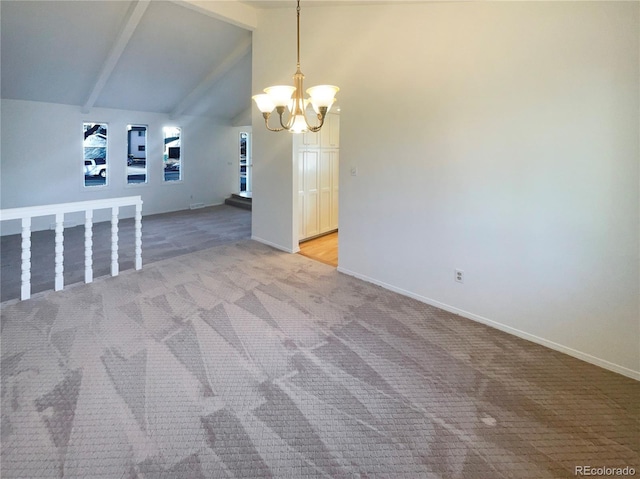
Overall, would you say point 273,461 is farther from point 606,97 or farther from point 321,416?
point 606,97

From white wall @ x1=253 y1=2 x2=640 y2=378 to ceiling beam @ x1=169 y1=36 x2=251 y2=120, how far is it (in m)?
2.20

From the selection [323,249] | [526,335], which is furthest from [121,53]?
[526,335]

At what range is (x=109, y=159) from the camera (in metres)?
7.72

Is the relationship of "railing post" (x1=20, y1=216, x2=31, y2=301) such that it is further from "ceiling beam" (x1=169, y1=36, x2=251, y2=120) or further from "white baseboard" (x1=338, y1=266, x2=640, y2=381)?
"ceiling beam" (x1=169, y1=36, x2=251, y2=120)

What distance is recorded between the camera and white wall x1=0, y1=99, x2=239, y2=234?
640 cm

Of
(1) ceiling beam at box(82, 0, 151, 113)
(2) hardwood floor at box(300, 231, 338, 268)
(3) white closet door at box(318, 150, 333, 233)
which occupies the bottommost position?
(2) hardwood floor at box(300, 231, 338, 268)

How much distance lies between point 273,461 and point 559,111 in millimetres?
3025

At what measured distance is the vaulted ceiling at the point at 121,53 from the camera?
14.7 feet

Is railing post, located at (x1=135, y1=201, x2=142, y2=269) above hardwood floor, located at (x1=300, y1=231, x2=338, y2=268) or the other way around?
above

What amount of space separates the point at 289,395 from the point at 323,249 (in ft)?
11.6

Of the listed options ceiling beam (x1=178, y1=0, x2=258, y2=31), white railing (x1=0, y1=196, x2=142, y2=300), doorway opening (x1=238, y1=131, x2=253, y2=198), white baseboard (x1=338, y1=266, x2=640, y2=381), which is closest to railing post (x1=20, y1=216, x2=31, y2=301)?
white railing (x1=0, y1=196, x2=142, y2=300)

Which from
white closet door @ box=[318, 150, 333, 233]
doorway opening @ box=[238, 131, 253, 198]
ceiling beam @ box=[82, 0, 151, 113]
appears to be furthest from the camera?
doorway opening @ box=[238, 131, 253, 198]

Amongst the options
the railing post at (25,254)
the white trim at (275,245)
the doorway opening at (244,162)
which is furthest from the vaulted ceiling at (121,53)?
the white trim at (275,245)

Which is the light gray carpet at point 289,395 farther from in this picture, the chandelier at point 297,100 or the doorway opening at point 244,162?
the doorway opening at point 244,162
